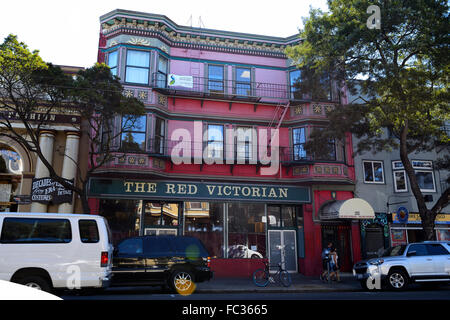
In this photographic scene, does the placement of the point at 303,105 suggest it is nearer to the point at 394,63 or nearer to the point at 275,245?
the point at 394,63

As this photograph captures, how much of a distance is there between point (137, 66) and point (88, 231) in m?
12.0

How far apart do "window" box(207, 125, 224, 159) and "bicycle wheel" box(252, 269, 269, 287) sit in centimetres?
685

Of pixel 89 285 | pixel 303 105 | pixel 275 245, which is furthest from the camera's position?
pixel 303 105

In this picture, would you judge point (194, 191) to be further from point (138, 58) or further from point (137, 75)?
point (138, 58)

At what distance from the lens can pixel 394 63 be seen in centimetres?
1523

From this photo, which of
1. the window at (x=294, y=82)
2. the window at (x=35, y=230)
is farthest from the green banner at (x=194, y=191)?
the window at (x=35, y=230)

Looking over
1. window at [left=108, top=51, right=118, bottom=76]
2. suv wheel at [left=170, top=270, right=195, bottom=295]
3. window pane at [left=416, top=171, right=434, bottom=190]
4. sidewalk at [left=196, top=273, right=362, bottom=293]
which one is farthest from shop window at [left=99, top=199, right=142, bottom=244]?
window pane at [left=416, top=171, right=434, bottom=190]

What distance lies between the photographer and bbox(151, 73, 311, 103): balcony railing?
63.1 ft

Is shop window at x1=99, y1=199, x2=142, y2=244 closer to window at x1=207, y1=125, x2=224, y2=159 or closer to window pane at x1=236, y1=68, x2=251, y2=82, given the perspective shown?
window at x1=207, y1=125, x2=224, y2=159

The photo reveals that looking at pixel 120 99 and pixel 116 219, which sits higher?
pixel 120 99

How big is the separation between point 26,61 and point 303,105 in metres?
13.9

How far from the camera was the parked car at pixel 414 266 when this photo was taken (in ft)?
42.1

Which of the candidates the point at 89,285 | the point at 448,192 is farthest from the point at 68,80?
the point at 448,192

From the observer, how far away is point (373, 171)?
21.0 metres
